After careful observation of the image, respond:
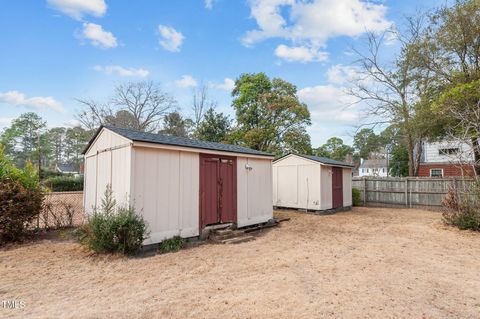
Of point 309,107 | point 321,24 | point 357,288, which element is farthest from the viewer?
point 309,107

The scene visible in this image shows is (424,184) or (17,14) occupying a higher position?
(17,14)

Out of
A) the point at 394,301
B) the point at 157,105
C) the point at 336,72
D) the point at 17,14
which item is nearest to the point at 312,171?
the point at 336,72

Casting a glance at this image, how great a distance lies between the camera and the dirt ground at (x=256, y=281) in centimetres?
308

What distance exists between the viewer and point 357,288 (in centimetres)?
372

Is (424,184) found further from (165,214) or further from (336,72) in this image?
(165,214)

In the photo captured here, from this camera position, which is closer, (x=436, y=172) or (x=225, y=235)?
(x=225, y=235)

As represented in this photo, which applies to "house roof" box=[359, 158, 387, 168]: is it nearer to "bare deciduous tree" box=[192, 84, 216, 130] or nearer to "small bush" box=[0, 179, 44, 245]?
"bare deciduous tree" box=[192, 84, 216, 130]

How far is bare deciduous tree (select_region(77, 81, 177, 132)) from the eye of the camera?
23.4 meters

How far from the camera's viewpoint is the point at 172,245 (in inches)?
234

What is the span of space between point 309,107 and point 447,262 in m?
17.1

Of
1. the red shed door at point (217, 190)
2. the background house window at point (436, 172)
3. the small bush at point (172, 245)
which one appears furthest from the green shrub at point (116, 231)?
the background house window at point (436, 172)

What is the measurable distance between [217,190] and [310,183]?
6.22 metres

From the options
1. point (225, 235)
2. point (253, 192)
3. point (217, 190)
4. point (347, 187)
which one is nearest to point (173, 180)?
point (217, 190)

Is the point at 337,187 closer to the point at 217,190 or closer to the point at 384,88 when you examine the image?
the point at 384,88
